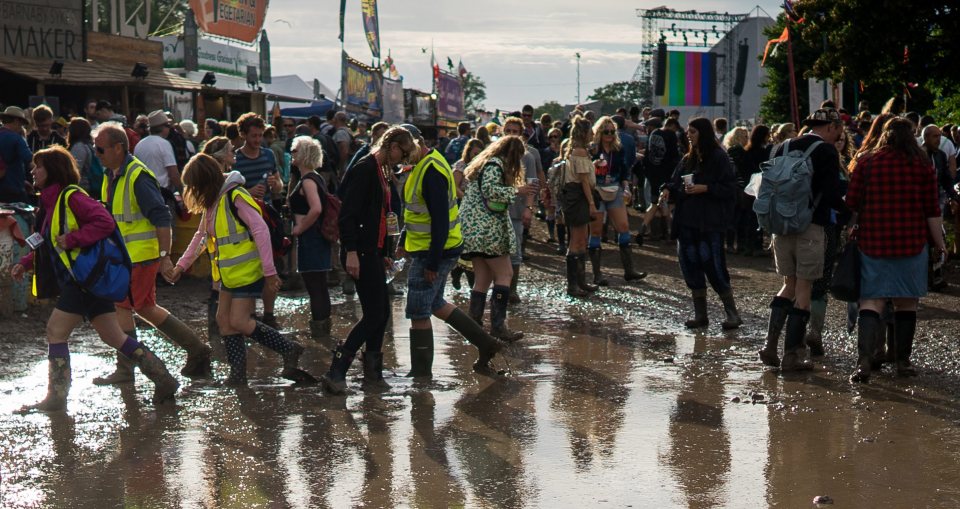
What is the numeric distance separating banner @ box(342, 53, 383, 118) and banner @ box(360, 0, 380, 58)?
604cm

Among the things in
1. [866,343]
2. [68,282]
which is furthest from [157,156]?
[866,343]

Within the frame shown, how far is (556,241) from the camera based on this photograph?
19.7 m

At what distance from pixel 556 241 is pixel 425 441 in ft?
43.0

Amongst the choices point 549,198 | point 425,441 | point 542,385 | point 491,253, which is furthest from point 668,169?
point 425,441

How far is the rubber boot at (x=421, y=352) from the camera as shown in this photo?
8.54m

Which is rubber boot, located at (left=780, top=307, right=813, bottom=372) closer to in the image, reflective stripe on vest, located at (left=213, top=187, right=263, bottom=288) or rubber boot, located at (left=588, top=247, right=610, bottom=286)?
reflective stripe on vest, located at (left=213, top=187, right=263, bottom=288)

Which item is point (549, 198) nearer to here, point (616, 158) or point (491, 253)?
point (616, 158)

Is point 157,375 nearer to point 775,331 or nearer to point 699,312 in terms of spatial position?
point 775,331

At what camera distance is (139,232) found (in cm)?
858

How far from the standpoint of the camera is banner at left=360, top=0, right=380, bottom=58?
48.2 meters

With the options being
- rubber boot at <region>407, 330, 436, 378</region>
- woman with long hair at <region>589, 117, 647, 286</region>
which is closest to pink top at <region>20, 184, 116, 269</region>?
rubber boot at <region>407, 330, 436, 378</region>

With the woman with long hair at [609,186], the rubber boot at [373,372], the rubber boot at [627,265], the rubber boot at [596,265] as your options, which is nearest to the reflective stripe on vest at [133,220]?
the rubber boot at [373,372]

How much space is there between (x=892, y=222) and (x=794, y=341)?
1.10 meters

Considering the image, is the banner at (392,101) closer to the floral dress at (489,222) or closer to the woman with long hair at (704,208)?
the woman with long hair at (704,208)
